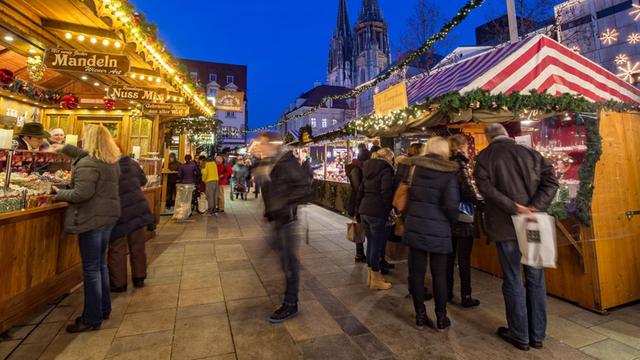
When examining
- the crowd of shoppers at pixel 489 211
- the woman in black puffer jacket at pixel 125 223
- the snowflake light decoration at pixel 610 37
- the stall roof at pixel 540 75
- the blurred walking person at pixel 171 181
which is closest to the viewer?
the crowd of shoppers at pixel 489 211

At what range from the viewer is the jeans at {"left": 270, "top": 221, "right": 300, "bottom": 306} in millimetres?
3047

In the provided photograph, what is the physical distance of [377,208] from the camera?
3.83 metres

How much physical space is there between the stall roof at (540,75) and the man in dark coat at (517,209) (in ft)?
5.11

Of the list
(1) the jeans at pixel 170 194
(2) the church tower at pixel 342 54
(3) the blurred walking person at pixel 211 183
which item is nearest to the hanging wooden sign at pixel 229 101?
(3) the blurred walking person at pixel 211 183

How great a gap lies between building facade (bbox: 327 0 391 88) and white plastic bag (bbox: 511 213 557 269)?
209 feet

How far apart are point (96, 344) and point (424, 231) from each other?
3.07 meters

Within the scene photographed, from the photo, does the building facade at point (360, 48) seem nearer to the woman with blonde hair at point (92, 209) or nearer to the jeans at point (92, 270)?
the woman with blonde hair at point (92, 209)

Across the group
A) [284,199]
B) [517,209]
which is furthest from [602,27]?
[284,199]

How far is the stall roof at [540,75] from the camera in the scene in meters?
3.92

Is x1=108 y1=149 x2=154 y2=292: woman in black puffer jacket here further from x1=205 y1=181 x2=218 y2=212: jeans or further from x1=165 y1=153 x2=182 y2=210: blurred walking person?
x1=165 y1=153 x2=182 y2=210: blurred walking person

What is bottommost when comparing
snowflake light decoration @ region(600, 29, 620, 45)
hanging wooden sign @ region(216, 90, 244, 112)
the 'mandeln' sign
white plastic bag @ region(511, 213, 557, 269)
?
white plastic bag @ region(511, 213, 557, 269)

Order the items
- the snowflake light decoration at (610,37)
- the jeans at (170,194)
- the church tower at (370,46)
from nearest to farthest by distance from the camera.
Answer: the jeans at (170,194), the snowflake light decoration at (610,37), the church tower at (370,46)

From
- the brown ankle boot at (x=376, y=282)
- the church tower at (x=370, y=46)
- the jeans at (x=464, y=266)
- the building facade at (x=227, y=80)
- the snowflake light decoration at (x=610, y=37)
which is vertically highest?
the church tower at (x=370, y=46)

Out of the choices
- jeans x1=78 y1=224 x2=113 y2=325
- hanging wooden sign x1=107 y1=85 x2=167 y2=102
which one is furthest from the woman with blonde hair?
hanging wooden sign x1=107 y1=85 x2=167 y2=102
